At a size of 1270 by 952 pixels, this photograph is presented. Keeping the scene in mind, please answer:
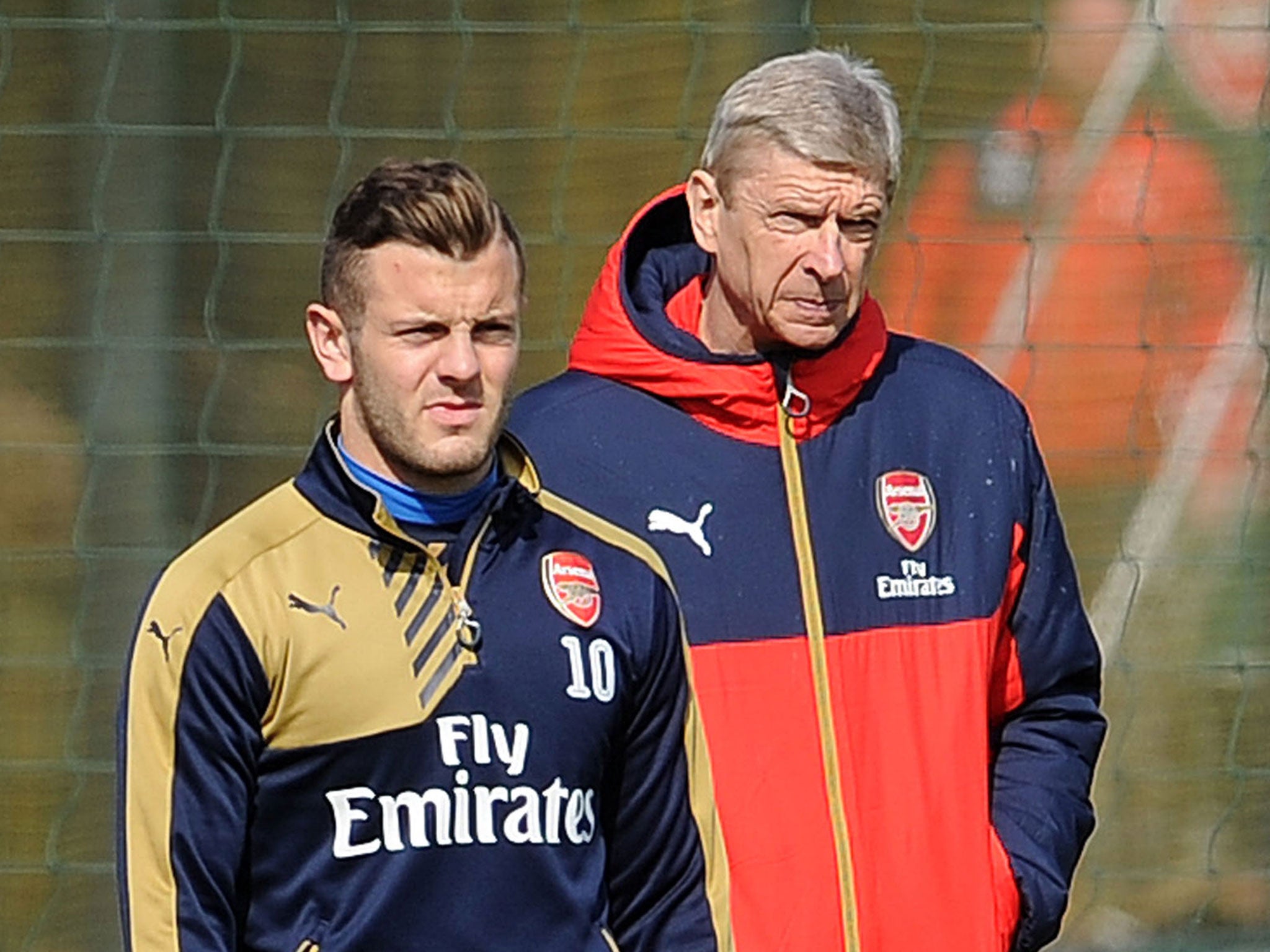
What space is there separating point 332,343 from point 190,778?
1.50 feet

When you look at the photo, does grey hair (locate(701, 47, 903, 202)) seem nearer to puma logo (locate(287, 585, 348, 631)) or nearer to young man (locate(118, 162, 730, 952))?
young man (locate(118, 162, 730, 952))

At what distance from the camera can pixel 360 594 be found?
2410 mm

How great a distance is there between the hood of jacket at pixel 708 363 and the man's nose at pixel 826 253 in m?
0.14

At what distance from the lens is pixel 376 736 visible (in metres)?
2.37

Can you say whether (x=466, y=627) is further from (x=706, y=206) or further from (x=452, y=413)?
(x=706, y=206)

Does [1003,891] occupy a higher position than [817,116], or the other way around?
[817,116]

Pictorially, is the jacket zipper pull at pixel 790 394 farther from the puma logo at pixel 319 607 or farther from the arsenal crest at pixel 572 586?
the puma logo at pixel 319 607

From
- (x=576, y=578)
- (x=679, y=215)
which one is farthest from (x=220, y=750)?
(x=679, y=215)

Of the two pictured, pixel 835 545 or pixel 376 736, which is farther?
pixel 835 545

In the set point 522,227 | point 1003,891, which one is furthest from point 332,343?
point 522,227

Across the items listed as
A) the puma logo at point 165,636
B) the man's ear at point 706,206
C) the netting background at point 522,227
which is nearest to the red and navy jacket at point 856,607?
the man's ear at point 706,206

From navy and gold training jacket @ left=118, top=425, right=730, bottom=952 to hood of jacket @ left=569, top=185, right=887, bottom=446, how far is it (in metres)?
0.49

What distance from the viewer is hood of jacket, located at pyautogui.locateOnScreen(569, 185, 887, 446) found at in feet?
9.73

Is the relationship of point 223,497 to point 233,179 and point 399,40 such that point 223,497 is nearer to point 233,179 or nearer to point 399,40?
point 233,179
